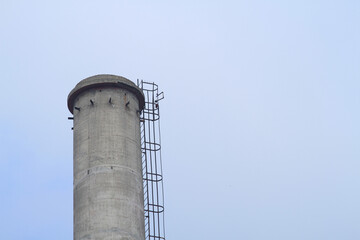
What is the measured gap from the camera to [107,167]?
34625mm

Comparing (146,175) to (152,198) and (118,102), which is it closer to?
(152,198)

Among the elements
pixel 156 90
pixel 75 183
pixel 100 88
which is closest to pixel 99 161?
pixel 75 183

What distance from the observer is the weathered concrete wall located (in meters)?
33.6

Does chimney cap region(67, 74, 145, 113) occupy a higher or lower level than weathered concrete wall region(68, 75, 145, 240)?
higher

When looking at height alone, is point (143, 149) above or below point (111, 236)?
above

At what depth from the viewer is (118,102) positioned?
36625 millimetres

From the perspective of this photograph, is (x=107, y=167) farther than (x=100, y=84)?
No

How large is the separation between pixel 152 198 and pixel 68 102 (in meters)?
6.83

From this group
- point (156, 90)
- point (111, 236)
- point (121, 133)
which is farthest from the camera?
point (156, 90)

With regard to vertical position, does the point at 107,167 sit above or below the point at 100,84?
below

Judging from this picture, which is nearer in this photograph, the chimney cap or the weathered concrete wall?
the weathered concrete wall

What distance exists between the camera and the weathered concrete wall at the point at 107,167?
33.6 meters

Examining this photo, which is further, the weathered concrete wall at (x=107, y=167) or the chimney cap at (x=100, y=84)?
the chimney cap at (x=100, y=84)

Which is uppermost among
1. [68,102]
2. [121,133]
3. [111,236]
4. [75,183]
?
[68,102]
